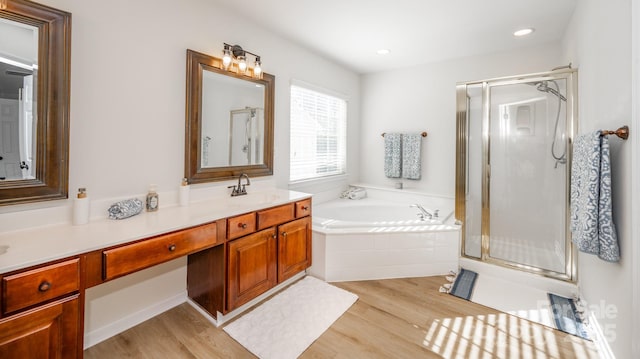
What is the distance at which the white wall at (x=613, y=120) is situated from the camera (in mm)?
1360

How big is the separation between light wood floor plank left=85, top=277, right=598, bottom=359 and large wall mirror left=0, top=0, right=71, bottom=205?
3.42 ft

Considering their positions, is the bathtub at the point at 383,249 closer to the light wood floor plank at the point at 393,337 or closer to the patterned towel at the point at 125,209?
the light wood floor plank at the point at 393,337

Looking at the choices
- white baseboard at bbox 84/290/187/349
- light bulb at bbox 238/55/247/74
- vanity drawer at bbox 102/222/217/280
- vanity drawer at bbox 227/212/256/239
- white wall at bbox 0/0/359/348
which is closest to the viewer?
vanity drawer at bbox 102/222/217/280

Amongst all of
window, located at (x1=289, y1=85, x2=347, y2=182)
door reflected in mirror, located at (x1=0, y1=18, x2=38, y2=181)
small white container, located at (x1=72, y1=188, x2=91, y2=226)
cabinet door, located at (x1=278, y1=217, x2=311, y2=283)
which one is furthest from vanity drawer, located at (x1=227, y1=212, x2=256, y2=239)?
window, located at (x1=289, y1=85, x2=347, y2=182)

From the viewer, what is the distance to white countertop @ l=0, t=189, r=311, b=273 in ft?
3.72

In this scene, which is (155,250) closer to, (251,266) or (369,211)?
(251,266)

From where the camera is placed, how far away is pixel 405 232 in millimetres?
2732

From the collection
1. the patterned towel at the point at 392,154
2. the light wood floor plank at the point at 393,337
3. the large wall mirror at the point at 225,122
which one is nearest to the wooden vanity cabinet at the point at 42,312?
the light wood floor plank at the point at 393,337

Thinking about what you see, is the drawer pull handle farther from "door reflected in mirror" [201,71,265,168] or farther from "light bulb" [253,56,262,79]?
"light bulb" [253,56,262,79]

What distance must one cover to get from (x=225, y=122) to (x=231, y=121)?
0.07 metres

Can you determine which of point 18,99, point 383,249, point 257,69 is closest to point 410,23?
point 257,69

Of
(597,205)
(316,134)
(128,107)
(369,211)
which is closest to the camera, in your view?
(597,205)

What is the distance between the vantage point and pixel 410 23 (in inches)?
102

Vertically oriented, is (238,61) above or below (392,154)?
above
